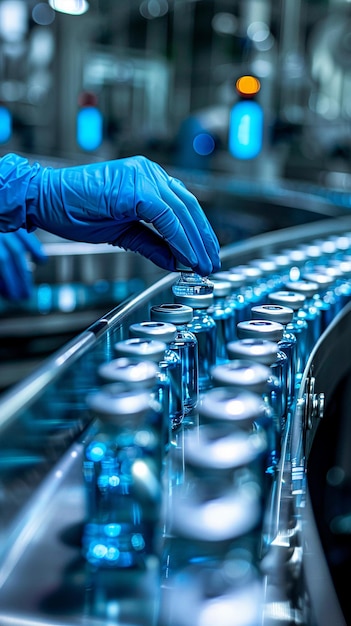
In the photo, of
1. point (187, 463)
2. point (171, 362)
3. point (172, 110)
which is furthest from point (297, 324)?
point (172, 110)

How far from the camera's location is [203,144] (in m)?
6.32

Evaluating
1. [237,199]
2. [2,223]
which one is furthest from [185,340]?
[237,199]

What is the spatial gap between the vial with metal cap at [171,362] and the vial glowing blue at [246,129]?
11.3ft

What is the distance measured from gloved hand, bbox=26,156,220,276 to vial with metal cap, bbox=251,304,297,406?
0.22 meters

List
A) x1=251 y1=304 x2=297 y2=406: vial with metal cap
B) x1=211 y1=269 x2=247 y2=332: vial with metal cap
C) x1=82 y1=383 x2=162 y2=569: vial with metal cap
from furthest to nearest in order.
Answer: x1=211 y1=269 x2=247 y2=332: vial with metal cap
x1=251 y1=304 x2=297 y2=406: vial with metal cap
x1=82 y1=383 x2=162 y2=569: vial with metal cap

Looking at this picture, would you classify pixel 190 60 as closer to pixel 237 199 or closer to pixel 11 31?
pixel 11 31

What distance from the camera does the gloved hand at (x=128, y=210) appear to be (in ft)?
3.85

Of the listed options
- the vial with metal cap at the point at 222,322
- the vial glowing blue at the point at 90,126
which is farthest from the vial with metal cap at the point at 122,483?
the vial glowing blue at the point at 90,126

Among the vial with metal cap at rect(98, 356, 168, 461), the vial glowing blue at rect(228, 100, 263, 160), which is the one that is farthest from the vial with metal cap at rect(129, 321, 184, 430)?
the vial glowing blue at rect(228, 100, 263, 160)

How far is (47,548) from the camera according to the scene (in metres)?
0.57

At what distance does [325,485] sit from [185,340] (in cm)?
123

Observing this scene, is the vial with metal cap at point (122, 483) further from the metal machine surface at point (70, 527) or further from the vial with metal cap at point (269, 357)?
the vial with metal cap at point (269, 357)

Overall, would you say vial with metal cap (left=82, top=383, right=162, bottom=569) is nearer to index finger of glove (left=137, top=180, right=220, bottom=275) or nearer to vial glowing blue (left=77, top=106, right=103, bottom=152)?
index finger of glove (left=137, top=180, right=220, bottom=275)

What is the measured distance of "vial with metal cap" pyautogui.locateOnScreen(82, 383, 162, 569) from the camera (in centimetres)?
56
